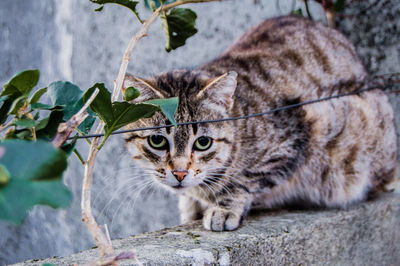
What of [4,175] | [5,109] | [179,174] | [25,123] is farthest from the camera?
[179,174]

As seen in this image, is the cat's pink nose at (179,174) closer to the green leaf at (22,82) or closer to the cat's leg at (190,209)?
the cat's leg at (190,209)

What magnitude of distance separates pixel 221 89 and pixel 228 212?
466 millimetres

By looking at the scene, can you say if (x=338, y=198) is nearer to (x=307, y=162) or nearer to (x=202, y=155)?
(x=307, y=162)

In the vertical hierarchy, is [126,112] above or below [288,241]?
above

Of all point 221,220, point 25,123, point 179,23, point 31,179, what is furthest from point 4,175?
point 221,220

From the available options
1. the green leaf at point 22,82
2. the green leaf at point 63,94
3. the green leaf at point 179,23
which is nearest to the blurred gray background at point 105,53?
the green leaf at point 179,23

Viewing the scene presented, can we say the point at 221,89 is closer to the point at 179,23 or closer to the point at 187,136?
the point at 187,136

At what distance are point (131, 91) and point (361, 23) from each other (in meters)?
2.37

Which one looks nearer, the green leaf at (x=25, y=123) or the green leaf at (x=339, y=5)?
the green leaf at (x=25, y=123)

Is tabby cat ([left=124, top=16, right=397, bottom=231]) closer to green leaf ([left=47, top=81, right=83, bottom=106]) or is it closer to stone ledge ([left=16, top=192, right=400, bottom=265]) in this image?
stone ledge ([left=16, top=192, right=400, bottom=265])

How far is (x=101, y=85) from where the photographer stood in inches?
31.0

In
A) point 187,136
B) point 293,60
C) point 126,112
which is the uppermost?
point 126,112

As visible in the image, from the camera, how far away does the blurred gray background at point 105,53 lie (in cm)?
220

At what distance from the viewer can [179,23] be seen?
1194 mm
